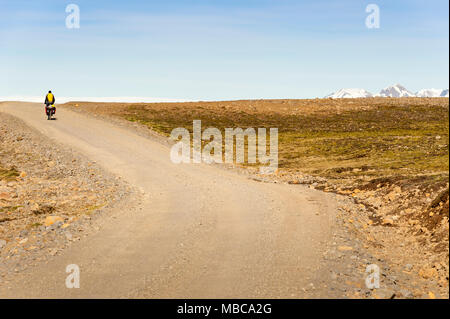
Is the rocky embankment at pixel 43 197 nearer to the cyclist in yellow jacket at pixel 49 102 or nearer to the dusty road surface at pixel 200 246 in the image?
the dusty road surface at pixel 200 246

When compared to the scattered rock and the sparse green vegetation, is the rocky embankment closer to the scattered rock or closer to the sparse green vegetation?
the scattered rock

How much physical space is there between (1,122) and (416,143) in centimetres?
3299

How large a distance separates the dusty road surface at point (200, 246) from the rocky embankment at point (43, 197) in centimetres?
Result: 84

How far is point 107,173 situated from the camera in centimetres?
2309

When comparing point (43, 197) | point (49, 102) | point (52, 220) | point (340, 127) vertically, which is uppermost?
point (49, 102)

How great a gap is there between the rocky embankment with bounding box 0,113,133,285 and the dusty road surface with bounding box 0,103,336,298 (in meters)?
0.84

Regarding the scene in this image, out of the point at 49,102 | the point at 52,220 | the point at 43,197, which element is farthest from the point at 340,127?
the point at 52,220

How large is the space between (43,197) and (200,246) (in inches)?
419

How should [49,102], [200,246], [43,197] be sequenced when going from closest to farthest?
1. [200,246]
2. [43,197]
3. [49,102]

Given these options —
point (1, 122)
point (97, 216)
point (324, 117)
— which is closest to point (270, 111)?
point (324, 117)

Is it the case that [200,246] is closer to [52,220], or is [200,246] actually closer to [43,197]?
[52,220]

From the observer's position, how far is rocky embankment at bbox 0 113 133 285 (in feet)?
42.4

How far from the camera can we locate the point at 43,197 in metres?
19.6
